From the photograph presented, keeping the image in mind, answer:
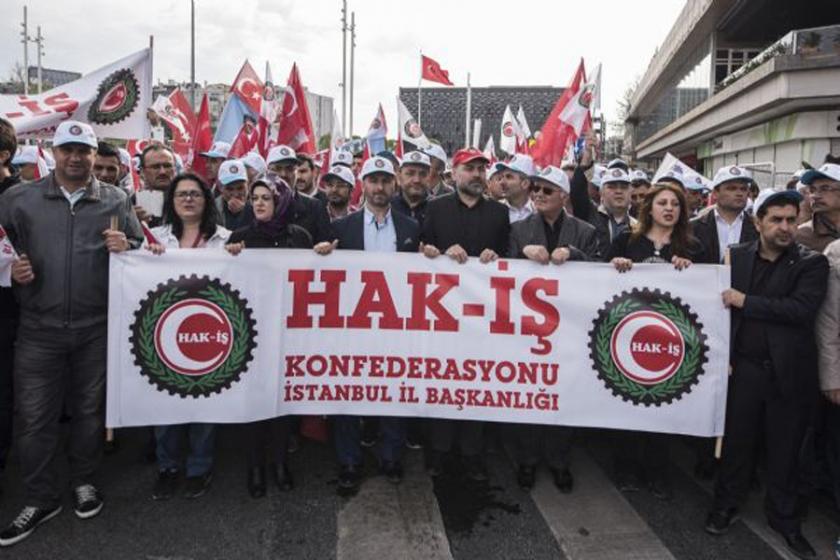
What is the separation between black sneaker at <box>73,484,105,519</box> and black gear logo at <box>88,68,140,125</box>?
3211mm

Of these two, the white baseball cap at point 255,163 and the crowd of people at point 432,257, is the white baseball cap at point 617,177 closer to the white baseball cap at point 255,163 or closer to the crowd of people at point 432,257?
the crowd of people at point 432,257

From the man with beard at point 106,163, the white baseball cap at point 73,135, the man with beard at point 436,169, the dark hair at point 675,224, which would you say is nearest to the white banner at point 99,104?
the man with beard at point 106,163

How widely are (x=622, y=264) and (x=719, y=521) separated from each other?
1565 millimetres

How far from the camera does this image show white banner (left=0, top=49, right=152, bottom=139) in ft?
17.3

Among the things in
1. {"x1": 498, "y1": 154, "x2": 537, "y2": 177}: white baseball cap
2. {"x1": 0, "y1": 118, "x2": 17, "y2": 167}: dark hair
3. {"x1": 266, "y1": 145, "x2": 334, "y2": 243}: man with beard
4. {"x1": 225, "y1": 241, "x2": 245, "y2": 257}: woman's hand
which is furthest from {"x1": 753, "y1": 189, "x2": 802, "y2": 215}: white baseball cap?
{"x1": 0, "y1": 118, "x2": 17, "y2": 167}: dark hair

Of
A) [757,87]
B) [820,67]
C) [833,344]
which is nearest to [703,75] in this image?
[757,87]

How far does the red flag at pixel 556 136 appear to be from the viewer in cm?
640

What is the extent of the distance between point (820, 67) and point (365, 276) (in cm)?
1658

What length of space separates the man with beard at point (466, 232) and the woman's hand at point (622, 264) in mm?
799

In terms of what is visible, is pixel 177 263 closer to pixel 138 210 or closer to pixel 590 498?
pixel 138 210

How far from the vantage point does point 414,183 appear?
5383 millimetres

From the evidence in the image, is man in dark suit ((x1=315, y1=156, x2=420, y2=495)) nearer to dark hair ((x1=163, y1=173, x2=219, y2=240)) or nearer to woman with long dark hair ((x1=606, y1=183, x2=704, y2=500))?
dark hair ((x1=163, y1=173, x2=219, y2=240))

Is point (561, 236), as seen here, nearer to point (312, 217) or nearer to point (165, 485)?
point (312, 217)

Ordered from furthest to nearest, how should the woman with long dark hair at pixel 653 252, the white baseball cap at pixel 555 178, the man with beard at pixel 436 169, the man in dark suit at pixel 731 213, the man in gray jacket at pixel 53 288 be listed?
1. the man with beard at pixel 436 169
2. the man in dark suit at pixel 731 213
3. the white baseball cap at pixel 555 178
4. the woman with long dark hair at pixel 653 252
5. the man in gray jacket at pixel 53 288
